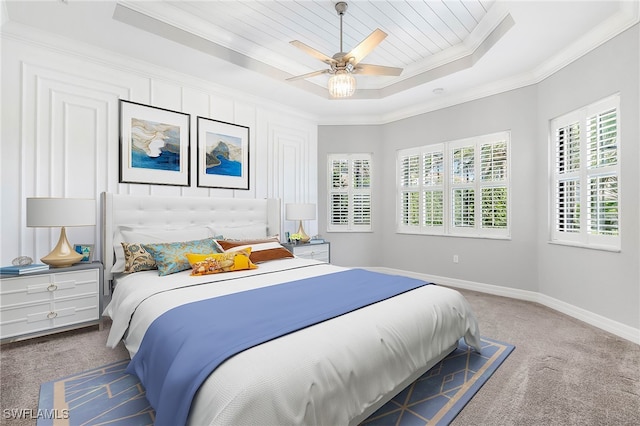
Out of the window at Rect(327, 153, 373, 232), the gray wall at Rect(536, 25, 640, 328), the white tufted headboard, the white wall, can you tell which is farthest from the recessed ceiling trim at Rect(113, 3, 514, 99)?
the white tufted headboard

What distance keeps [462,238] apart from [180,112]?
4254mm

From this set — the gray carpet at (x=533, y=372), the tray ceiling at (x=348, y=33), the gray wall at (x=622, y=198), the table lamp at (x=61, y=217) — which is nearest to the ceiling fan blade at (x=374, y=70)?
the tray ceiling at (x=348, y=33)

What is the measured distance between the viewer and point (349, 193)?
18.5 feet

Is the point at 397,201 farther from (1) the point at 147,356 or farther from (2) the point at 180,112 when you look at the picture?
(1) the point at 147,356

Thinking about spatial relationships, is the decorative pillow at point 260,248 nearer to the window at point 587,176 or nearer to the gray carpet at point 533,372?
the gray carpet at point 533,372

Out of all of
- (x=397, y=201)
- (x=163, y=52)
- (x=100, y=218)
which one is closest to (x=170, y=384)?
(x=100, y=218)

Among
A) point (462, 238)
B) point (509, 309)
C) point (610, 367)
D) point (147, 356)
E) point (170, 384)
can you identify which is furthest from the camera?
point (462, 238)

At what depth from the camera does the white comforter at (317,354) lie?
1178 mm

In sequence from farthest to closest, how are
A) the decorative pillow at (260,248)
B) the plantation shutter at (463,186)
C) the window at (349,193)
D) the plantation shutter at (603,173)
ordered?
the window at (349,193) → the plantation shutter at (463,186) → the decorative pillow at (260,248) → the plantation shutter at (603,173)

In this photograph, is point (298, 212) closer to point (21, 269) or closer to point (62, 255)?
point (62, 255)

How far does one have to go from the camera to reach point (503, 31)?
307 cm

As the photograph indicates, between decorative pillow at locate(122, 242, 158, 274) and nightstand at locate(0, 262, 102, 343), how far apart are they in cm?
26

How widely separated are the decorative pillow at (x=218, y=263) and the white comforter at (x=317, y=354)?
195mm

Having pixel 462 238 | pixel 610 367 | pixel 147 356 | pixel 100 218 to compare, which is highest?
pixel 100 218
